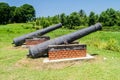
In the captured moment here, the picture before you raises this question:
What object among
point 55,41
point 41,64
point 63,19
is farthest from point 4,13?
point 41,64

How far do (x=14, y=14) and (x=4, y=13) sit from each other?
136 inches

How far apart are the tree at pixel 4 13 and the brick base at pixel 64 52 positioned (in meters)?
78.3

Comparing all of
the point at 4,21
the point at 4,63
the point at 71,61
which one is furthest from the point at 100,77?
the point at 4,21

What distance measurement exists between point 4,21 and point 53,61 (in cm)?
8010

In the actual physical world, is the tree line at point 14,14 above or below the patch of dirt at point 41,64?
above

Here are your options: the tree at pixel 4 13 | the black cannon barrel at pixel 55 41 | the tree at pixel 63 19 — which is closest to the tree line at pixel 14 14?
the tree at pixel 4 13

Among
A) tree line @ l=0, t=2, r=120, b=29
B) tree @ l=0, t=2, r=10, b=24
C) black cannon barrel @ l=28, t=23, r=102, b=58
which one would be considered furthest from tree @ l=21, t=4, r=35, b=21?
black cannon barrel @ l=28, t=23, r=102, b=58

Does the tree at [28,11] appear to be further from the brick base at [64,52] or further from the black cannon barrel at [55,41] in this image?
the brick base at [64,52]

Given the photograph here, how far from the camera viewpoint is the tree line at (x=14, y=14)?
90.9m

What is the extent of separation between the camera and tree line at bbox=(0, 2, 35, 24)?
90950 mm

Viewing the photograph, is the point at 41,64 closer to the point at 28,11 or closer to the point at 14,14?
the point at 14,14

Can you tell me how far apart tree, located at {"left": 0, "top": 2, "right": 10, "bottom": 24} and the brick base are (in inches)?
3084

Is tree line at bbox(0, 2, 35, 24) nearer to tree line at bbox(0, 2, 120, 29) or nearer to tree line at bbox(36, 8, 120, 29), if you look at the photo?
tree line at bbox(0, 2, 120, 29)

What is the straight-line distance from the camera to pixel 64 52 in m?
13.7
